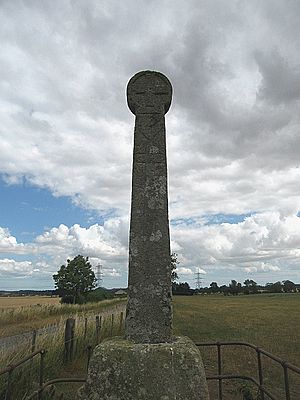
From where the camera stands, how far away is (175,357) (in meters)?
3.49

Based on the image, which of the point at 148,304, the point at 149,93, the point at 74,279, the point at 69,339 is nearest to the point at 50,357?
the point at 69,339

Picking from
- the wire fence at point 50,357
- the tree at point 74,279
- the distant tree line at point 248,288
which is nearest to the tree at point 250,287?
the distant tree line at point 248,288

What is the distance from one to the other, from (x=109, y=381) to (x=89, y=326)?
373 inches

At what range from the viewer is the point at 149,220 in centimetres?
407

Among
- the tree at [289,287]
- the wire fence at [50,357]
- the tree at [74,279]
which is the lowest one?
the wire fence at [50,357]

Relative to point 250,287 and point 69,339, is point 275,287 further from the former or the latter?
point 69,339

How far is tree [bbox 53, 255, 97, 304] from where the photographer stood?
5859 centimetres

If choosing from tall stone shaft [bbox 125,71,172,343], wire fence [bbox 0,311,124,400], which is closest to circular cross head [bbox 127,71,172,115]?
tall stone shaft [bbox 125,71,172,343]

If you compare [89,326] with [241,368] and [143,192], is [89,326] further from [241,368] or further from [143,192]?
[143,192]

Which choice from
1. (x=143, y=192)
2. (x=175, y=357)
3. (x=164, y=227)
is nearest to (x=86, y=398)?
(x=175, y=357)

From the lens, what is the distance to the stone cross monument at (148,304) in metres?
3.38

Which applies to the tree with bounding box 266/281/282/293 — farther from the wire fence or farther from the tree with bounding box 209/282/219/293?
the wire fence

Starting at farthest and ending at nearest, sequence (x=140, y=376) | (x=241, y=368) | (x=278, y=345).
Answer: (x=278, y=345) → (x=241, y=368) → (x=140, y=376)

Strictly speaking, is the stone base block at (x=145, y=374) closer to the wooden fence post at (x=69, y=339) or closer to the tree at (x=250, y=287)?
the wooden fence post at (x=69, y=339)
